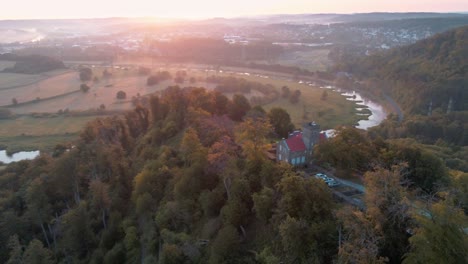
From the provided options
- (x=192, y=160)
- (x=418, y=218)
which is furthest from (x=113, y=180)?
(x=418, y=218)

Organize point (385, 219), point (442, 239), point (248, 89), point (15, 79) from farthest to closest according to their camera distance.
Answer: point (15, 79)
point (248, 89)
point (385, 219)
point (442, 239)

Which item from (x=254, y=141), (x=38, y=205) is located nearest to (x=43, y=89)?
(x=38, y=205)

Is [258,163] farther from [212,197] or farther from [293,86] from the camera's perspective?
[293,86]

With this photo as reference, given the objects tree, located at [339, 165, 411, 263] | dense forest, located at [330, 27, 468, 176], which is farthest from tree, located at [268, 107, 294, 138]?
tree, located at [339, 165, 411, 263]

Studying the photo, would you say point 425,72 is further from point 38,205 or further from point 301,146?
point 38,205

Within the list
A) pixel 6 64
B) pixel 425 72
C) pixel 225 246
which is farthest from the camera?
pixel 6 64

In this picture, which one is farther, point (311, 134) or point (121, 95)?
point (121, 95)
